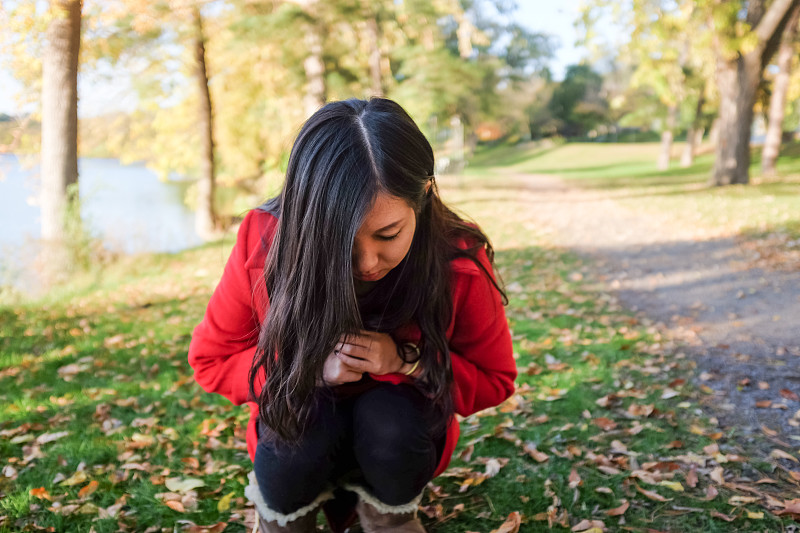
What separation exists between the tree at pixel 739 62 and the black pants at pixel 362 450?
11.7m

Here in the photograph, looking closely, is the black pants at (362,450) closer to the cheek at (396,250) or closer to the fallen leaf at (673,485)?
the cheek at (396,250)

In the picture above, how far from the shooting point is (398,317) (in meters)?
1.87

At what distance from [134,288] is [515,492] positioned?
6.66 m

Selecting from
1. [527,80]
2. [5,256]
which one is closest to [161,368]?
[5,256]

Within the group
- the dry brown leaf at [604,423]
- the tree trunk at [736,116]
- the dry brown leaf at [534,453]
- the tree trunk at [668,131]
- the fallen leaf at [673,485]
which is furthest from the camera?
the tree trunk at [668,131]

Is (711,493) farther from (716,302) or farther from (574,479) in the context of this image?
(716,302)

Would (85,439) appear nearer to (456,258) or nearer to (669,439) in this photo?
(456,258)

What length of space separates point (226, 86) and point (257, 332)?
1730 cm

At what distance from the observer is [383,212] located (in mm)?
1520

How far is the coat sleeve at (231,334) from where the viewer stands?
1.88 metres

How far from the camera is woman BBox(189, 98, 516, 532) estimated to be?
60.6 inches

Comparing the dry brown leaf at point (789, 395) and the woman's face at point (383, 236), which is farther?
the dry brown leaf at point (789, 395)

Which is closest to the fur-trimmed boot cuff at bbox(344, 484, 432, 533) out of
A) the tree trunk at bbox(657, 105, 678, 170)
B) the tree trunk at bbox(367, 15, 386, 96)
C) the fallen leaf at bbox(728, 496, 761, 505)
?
the fallen leaf at bbox(728, 496, 761, 505)

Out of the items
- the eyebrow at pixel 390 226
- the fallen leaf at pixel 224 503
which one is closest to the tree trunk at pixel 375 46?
the fallen leaf at pixel 224 503
